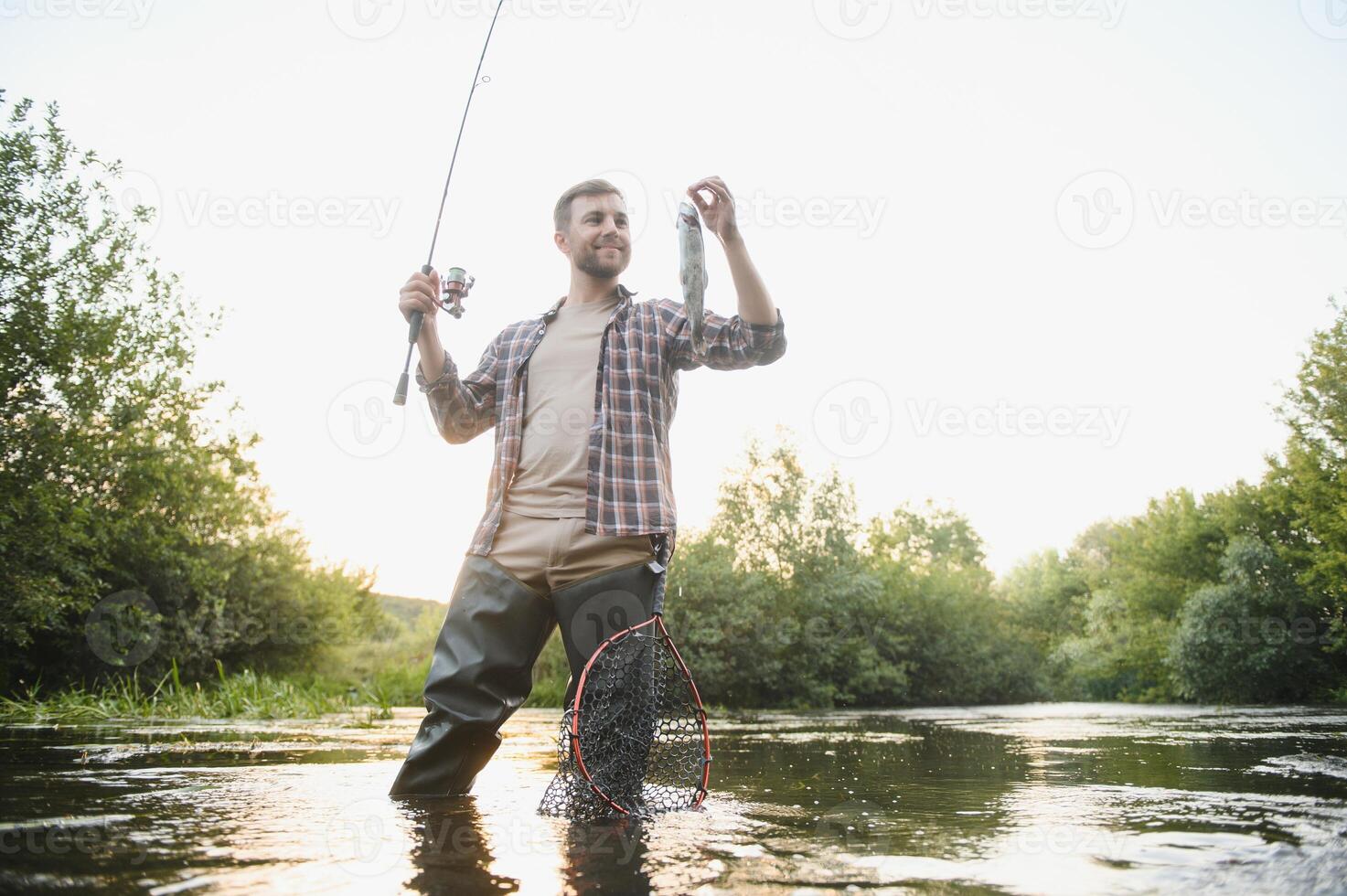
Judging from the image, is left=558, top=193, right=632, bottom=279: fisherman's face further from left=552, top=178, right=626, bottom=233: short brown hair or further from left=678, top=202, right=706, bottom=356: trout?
left=678, top=202, right=706, bottom=356: trout

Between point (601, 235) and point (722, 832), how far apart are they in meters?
2.18

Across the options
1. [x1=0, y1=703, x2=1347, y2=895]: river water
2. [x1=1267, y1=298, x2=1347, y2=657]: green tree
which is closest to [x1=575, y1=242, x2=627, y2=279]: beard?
[x1=0, y1=703, x2=1347, y2=895]: river water

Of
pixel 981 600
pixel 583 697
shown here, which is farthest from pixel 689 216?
pixel 981 600

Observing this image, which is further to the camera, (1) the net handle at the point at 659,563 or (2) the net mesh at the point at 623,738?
(1) the net handle at the point at 659,563

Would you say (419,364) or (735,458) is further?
(735,458)

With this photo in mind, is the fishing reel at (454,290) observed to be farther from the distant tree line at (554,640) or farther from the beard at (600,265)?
the distant tree line at (554,640)

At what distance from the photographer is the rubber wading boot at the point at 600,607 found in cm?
292

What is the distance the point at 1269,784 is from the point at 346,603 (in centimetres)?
2556

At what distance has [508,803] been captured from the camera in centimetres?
300

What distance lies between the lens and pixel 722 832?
2.33 m

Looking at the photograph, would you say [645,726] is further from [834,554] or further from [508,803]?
[834,554]

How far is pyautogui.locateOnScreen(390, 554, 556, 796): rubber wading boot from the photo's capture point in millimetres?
3006

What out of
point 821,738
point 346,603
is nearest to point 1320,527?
point 821,738

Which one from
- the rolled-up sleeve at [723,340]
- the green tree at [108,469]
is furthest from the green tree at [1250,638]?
the rolled-up sleeve at [723,340]
